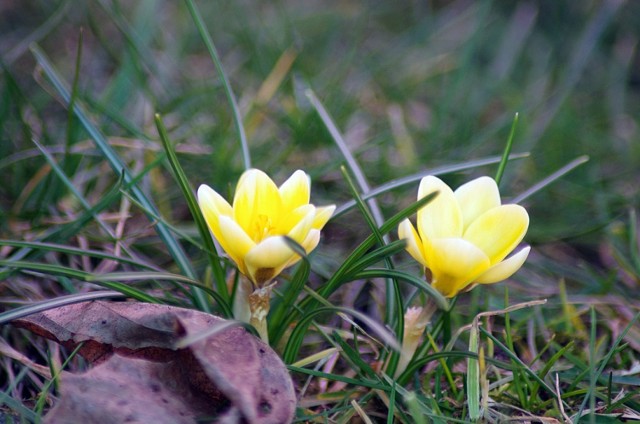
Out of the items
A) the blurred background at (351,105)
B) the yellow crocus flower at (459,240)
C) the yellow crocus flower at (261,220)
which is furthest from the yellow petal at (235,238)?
the blurred background at (351,105)

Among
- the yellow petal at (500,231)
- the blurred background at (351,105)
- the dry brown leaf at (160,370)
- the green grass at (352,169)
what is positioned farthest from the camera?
the blurred background at (351,105)

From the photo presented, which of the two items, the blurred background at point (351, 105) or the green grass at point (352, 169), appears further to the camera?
the blurred background at point (351, 105)

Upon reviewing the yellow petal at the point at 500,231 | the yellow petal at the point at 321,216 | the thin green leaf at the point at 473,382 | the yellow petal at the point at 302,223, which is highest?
the yellow petal at the point at 302,223

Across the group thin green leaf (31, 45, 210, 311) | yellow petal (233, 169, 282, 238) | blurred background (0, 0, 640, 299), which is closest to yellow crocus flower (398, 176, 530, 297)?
yellow petal (233, 169, 282, 238)

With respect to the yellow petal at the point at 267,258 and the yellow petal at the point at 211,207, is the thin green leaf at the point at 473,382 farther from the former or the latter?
the yellow petal at the point at 211,207

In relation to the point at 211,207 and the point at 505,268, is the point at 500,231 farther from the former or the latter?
the point at 211,207

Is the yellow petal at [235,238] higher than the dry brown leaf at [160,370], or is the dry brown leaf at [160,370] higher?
the yellow petal at [235,238]

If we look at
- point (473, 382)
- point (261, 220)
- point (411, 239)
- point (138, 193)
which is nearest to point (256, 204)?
point (261, 220)
